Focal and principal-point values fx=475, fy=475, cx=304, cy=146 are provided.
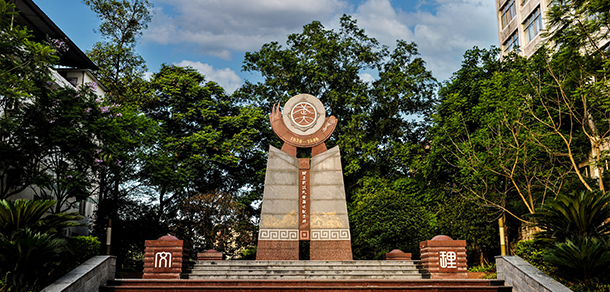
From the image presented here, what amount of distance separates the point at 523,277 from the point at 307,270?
5.95 meters

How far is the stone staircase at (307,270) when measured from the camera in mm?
13469

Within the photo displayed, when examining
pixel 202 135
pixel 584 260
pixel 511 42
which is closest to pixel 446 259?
pixel 584 260

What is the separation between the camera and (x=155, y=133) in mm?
24797

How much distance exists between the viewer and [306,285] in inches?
454

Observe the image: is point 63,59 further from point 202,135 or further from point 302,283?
point 302,283

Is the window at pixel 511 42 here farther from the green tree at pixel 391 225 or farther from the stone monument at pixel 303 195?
the stone monument at pixel 303 195

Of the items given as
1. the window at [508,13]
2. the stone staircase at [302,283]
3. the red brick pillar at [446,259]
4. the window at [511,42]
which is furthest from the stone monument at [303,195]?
the window at [508,13]

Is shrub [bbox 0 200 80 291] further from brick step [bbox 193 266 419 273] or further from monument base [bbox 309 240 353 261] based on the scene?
monument base [bbox 309 240 353 261]

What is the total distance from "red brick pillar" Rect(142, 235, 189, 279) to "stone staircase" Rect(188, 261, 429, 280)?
1.82ft

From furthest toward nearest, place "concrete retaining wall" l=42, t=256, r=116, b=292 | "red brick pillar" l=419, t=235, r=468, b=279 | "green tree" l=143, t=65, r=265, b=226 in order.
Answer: "green tree" l=143, t=65, r=265, b=226, "red brick pillar" l=419, t=235, r=468, b=279, "concrete retaining wall" l=42, t=256, r=116, b=292

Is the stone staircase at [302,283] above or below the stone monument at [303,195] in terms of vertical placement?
below

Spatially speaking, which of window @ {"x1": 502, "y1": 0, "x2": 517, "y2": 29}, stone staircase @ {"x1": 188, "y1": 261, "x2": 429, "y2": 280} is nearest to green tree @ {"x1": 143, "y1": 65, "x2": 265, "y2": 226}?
stone staircase @ {"x1": 188, "y1": 261, "x2": 429, "y2": 280}

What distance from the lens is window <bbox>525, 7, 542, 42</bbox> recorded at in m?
27.0

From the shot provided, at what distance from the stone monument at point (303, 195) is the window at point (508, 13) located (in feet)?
64.7
